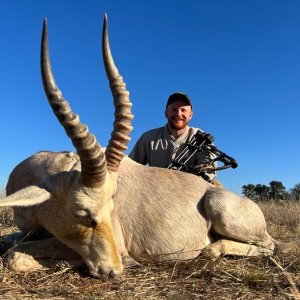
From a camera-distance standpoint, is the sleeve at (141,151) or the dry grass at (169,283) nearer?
the dry grass at (169,283)

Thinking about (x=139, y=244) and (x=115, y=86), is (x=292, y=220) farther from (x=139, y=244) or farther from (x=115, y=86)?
(x=115, y=86)

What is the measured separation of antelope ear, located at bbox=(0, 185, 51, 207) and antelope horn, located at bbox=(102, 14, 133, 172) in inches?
26.2

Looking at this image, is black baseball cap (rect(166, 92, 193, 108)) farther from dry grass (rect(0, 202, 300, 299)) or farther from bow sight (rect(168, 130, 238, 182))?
dry grass (rect(0, 202, 300, 299))

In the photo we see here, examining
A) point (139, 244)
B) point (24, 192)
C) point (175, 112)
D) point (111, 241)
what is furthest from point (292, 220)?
point (24, 192)

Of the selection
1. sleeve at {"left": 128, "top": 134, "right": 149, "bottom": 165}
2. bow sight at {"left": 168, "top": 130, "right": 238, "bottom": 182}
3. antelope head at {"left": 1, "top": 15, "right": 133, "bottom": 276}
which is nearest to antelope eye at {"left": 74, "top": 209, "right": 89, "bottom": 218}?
antelope head at {"left": 1, "top": 15, "right": 133, "bottom": 276}

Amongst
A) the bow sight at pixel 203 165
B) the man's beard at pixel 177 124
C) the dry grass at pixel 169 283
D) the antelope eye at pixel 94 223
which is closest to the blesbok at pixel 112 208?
the antelope eye at pixel 94 223

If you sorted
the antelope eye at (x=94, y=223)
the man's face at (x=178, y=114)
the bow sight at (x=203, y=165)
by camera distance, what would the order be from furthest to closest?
1. the man's face at (x=178, y=114)
2. the bow sight at (x=203, y=165)
3. the antelope eye at (x=94, y=223)

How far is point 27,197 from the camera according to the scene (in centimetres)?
405

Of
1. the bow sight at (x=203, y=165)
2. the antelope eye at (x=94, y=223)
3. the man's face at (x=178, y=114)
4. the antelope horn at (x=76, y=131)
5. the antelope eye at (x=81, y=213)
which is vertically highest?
the man's face at (x=178, y=114)

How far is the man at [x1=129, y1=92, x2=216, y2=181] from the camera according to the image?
807cm

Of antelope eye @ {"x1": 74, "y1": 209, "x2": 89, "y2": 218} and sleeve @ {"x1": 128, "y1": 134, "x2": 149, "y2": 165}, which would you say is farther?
sleeve @ {"x1": 128, "y1": 134, "x2": 149, "y2": 165}

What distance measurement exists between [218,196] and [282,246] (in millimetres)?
1206

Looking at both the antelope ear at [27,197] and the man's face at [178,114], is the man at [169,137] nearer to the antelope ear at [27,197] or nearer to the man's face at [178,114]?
the man's face at [178,114]

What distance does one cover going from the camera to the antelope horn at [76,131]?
344 cm
